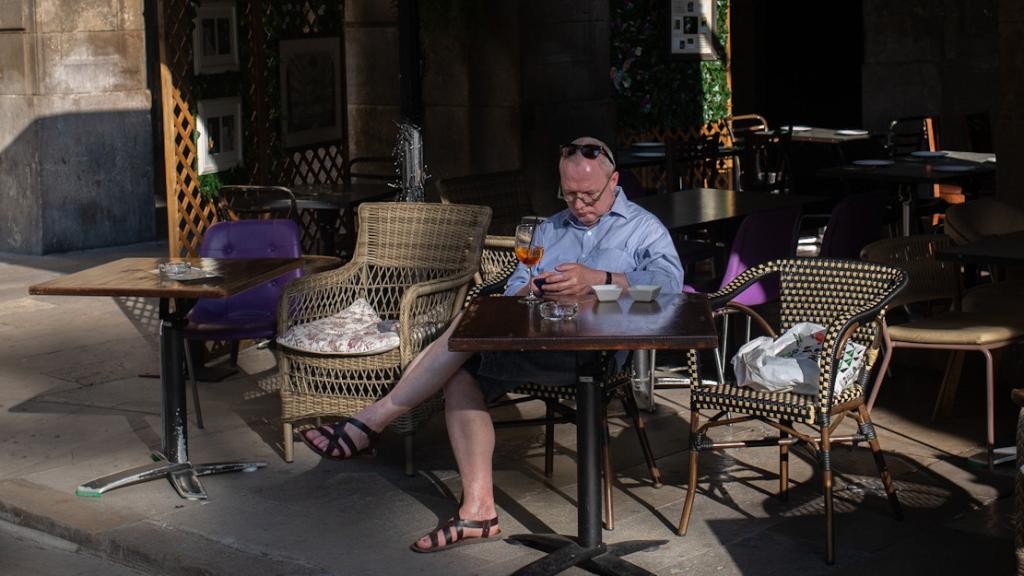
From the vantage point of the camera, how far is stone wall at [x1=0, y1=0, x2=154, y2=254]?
40.6 feet

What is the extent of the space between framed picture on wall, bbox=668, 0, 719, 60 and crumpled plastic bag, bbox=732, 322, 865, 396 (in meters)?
9.95

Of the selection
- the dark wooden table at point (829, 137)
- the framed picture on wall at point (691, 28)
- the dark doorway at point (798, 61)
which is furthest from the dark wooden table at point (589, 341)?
the dark doorway at point (798, 61)

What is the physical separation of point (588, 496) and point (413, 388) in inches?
38.5

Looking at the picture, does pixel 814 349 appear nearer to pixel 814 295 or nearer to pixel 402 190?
pixel 814 295

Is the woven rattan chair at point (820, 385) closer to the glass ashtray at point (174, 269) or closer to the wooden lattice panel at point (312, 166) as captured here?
the glass ashtray at point (174, 269)

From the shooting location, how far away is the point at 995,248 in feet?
19.6

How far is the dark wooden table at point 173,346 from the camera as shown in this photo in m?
5.62

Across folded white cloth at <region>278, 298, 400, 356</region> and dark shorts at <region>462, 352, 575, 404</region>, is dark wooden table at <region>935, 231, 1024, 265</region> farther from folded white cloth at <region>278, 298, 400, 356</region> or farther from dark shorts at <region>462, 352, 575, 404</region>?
folded white cloth at <region>278, 298, 400, 356</region>

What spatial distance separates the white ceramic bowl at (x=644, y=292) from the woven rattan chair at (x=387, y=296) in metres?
1.25

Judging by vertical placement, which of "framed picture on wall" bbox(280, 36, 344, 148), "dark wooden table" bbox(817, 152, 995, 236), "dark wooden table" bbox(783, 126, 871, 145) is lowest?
"dark wooden table" bbox(817, 152, 995, 236)

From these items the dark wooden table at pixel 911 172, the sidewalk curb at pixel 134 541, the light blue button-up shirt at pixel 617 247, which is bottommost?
the sidewalk curb at pixel 134 541

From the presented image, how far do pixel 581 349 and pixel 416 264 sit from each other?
251 centimetres

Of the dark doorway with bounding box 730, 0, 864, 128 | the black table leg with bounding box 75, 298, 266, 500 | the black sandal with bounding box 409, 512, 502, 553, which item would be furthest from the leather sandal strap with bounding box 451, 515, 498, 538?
the dark doorway with bounding box 730, 0, 864, 128

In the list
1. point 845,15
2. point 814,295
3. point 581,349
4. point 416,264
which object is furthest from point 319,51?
point 845,15
